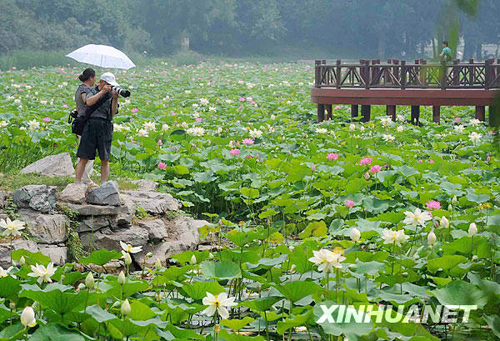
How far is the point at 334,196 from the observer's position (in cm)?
536

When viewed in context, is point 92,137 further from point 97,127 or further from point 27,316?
point 27,316

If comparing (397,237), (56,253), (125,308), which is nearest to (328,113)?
(56,253)

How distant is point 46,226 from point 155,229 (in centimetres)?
76

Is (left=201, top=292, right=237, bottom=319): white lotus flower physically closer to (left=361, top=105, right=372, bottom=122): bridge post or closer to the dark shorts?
the dark shorts

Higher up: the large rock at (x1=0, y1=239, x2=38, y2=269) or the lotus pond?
the lotus pond

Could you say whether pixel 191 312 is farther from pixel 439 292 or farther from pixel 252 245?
pixel 252 245

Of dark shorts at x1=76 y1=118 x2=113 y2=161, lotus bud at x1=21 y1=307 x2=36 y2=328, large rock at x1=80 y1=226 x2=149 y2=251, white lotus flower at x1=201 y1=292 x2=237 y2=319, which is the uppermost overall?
dark shorts at x1=76 y1=118 x2=113 y2=161

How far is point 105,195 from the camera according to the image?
4746mm

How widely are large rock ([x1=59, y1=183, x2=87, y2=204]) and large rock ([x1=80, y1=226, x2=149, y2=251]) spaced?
0.24m

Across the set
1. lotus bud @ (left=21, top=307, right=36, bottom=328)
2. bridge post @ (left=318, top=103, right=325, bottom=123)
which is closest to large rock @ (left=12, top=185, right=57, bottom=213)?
lotus bud @ (left=21, top=307, right=36, bottom=328)

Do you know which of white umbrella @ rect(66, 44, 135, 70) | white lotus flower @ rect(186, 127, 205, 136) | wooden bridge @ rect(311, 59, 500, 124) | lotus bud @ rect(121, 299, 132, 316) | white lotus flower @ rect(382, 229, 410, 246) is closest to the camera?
lotus bud @ rect(121, 299, 132, 316)

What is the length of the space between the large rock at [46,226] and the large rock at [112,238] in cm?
18

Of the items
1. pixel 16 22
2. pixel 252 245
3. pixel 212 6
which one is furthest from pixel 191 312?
pixel 212 6

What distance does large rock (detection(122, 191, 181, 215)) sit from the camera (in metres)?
5.23
